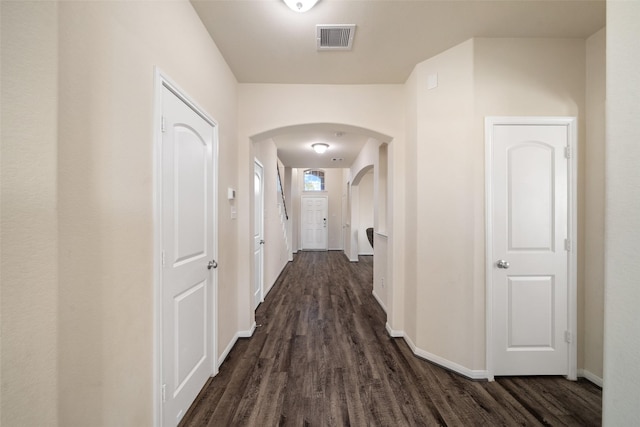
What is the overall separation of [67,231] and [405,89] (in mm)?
Result: 2931

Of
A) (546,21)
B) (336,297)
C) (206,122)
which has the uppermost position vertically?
(546,21)

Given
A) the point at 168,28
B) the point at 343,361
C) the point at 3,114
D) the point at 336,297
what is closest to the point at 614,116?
the point at 3,114

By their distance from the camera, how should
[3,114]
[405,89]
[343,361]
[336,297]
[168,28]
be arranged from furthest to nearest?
[336,297], [405,89], [343,361], [168,28], [3,114]

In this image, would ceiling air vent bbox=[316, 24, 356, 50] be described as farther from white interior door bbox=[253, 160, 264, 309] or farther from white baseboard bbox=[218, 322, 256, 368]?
white baseboard bbox=[218, 322, 256, 368]

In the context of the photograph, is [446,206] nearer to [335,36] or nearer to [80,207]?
[335,36]

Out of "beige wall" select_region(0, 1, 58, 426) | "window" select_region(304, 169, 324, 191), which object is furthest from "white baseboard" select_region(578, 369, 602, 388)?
"window" select_region(304, 169, 324, 191)

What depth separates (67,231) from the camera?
0.86 meters

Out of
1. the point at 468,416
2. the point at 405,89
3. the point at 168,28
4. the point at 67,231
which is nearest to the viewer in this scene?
the point at 67,231

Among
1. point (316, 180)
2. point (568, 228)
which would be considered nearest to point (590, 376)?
point (568, 228)

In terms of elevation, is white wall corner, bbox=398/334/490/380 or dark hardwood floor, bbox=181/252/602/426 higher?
white wall corner, bbox=398/334/490/380

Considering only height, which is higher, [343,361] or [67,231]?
[67,231]

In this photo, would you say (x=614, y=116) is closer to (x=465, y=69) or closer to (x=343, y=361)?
(x=465, y=69)

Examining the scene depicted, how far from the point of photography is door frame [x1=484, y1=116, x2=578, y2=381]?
6.64 ft

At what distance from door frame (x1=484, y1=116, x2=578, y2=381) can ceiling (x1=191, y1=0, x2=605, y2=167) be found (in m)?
0.70
